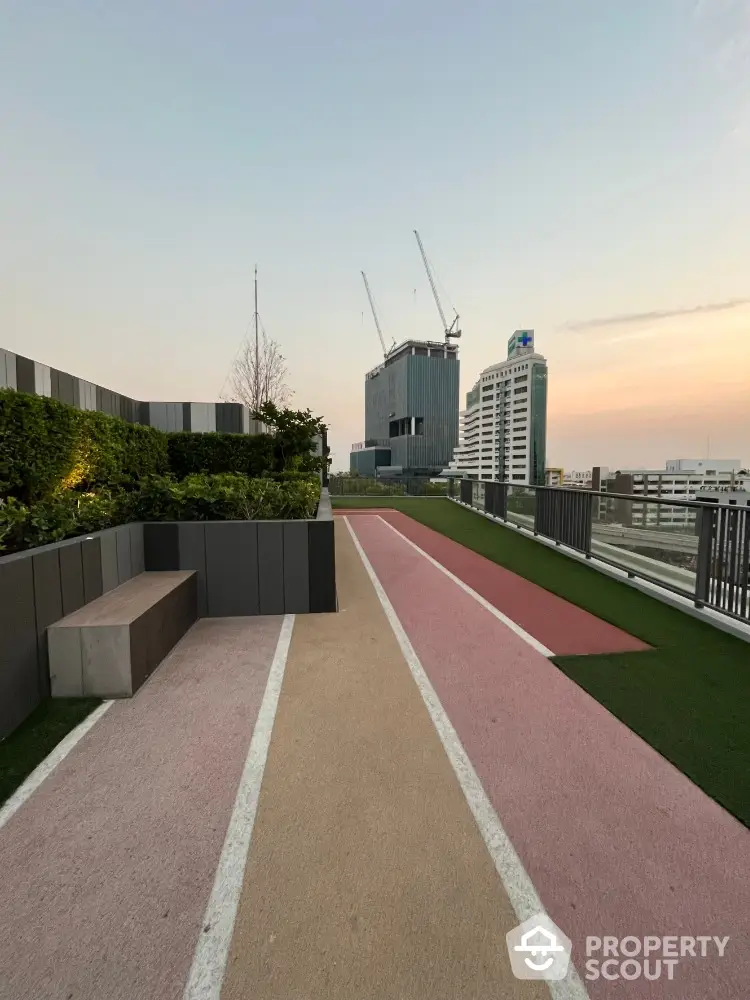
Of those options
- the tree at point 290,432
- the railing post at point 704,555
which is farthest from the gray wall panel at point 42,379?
the railing post at point 704,555

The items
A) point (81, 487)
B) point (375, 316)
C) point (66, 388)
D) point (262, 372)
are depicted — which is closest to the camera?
point (81, 487)

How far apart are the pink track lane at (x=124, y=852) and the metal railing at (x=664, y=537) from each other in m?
5.34

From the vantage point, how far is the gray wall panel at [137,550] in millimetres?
4831

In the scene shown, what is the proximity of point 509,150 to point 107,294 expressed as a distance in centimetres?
1691

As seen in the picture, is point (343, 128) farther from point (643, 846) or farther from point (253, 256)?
point (643, 846)

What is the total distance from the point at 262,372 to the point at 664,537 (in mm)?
24852

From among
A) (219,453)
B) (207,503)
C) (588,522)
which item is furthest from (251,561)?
(219,453)

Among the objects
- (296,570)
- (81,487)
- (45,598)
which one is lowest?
(296,570)

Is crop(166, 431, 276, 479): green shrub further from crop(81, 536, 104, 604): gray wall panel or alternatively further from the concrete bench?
the concrete bench

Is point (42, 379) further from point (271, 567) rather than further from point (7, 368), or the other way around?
point (271, 567)

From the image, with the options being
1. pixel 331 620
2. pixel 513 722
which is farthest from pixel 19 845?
pixel 331 620

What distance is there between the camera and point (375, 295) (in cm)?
14762

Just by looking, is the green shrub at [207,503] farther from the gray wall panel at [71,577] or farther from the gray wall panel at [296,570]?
the gray wall panel at [71,577]

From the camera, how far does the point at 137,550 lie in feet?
16.3
